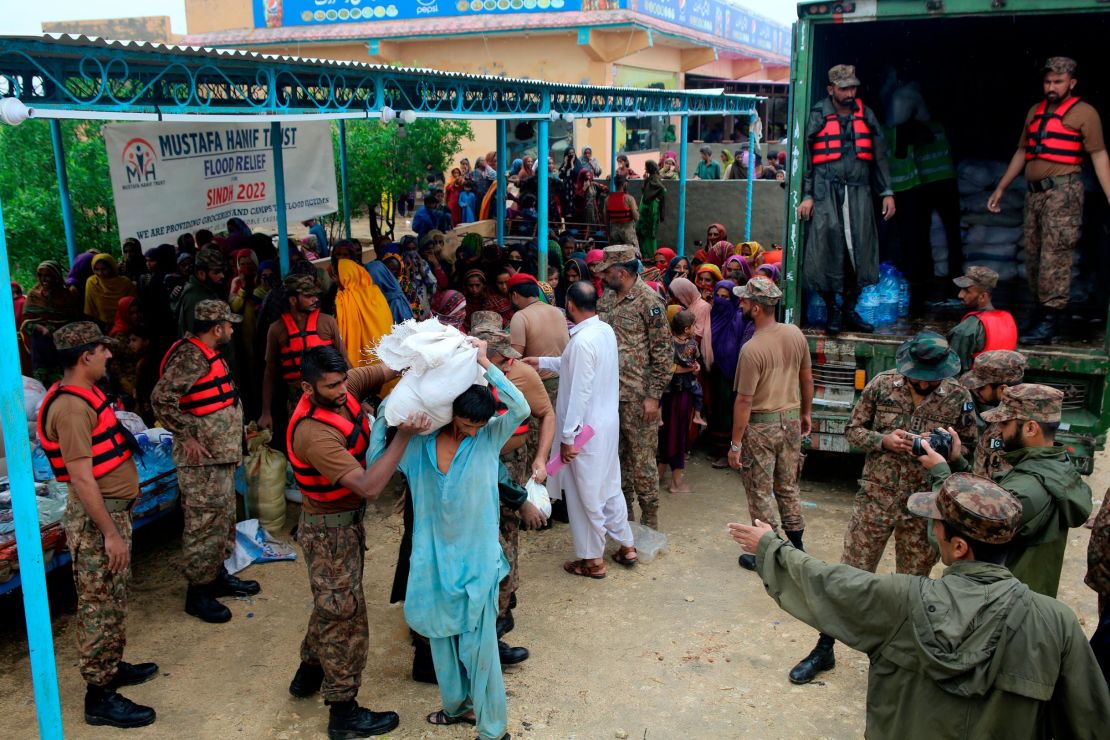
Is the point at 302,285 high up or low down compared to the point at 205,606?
up

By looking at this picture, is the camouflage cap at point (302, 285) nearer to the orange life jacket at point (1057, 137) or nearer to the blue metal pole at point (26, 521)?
the blue metal pole at point (26, 521)

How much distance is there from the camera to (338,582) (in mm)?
3664

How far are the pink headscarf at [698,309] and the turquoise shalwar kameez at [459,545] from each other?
3468 millimetres

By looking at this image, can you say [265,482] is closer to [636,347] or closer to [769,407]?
[636,347]

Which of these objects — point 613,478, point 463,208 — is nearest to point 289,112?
point 613,478

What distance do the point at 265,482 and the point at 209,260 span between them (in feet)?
5.22

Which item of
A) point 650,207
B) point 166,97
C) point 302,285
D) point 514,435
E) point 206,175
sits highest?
point 166,97

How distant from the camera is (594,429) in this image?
5121 millimetres

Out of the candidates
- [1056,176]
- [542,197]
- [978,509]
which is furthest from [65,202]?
[978,509]

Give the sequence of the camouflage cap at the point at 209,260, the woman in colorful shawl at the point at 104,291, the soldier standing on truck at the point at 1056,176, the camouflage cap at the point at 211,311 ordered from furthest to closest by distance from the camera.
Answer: the woman in colorful shawl at the point at 104,291 → the camouflage cap at the point at 209,260 → the soldier standing on truck at the point at 1056,176 → the camouflage cap at the point at 211,311

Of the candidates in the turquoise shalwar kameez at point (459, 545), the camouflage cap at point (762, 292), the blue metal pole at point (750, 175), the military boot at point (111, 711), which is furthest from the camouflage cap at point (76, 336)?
the blue metal pole at point (750, 175)

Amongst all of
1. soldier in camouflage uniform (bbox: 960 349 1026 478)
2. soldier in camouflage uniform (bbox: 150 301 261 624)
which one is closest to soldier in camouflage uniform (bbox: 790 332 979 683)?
soldier in camouflage uniform (bbox: 960 349 1026 478)

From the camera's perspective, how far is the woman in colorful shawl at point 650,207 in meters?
14.0

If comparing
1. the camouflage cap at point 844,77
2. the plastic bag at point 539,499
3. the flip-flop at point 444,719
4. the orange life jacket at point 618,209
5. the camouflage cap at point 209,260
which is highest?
the camouflage cap at point 844,77
